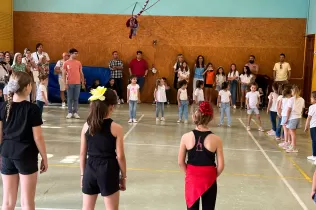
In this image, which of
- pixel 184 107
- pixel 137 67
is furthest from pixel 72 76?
pixel 137 67

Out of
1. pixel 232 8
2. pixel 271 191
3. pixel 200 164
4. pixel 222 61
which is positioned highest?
pixel 232 8

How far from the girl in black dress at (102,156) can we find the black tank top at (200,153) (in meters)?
0.64

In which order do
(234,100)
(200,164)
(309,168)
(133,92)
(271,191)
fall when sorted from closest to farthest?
(200,164)
(271,191)
(309,168)
(133,92)
(234,100)

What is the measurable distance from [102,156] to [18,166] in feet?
2.67

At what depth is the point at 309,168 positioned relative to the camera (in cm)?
734

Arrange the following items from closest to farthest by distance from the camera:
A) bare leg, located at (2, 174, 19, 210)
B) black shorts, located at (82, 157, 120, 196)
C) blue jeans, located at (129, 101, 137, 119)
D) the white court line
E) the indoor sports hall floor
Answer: black shorts, located at (82, 157, 120, 196) → bare leg, located at (2, 174, 19, 210) → the indoor sports hall floor → the white court line → blue jeans, located at (129, 101, 137, 119)

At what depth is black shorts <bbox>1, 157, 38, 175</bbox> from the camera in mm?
3744

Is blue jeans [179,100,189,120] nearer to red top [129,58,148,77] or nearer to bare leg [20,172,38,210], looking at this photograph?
red top [129,58,148,77]

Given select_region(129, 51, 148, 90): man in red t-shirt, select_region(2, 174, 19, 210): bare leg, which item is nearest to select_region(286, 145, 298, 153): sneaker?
select_region(2, 174, 19, 210): bare leg

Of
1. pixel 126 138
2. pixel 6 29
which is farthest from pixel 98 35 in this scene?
pixel 126 138

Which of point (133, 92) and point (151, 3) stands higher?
point (151, 3)

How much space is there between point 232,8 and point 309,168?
1107cm

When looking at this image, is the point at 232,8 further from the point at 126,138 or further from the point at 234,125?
the point at 126,138

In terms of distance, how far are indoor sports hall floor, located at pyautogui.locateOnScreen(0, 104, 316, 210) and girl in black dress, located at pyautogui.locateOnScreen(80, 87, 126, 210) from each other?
1532 millimetres
